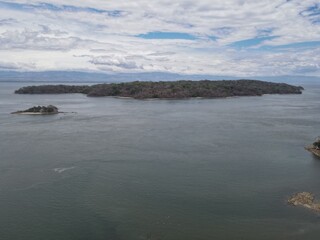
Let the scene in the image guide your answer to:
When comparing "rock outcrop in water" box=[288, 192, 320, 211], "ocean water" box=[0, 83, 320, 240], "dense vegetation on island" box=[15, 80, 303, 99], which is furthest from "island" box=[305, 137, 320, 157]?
"dense vegetation on island" box=[15, 80, 303, 99]

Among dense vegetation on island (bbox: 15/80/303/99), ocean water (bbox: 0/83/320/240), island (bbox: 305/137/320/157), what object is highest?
dense vegetation on island (bbox: 15/80/303/99)

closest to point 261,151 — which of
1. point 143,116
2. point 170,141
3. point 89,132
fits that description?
point 170,141

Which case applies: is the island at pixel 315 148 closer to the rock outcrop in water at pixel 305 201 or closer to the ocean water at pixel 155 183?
the ocean water at pixel 155 183

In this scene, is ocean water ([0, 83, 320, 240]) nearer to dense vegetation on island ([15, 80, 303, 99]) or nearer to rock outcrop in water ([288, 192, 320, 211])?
rock outcrop in water ([288, 192, 320, 211])

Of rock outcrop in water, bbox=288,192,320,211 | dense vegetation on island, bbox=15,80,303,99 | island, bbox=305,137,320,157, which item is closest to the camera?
rock outcrop in water, bbox=288,192,320,211

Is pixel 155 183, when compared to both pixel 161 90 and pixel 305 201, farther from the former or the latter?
pixel 161 90

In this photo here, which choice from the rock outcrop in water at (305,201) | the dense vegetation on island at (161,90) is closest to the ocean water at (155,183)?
the rock outcrop in water at (305,201)
